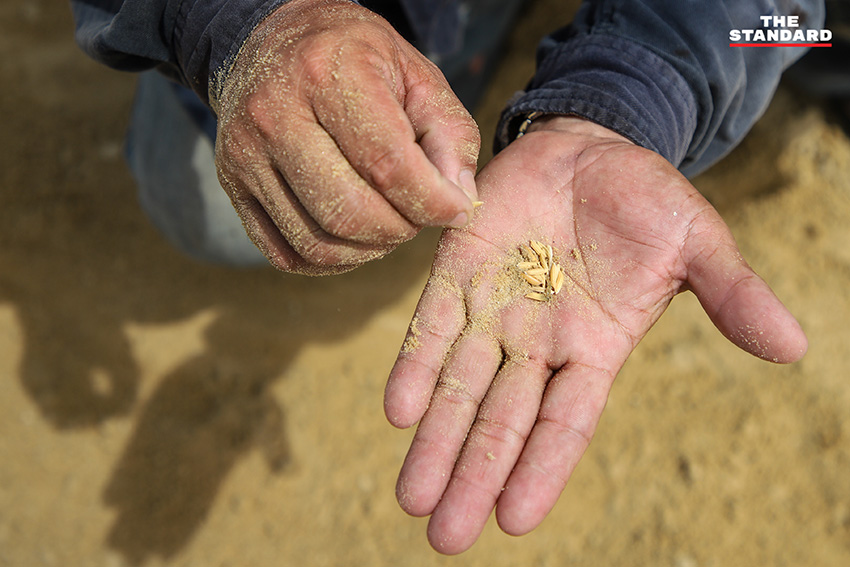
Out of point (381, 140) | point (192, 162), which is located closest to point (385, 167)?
point (381, 140)

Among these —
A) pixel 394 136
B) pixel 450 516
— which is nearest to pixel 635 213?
pixel 394 136

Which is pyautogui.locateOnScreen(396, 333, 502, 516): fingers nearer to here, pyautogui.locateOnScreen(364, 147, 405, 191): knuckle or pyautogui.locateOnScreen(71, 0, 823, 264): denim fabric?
pyautogui.locateOnScreen(364, 147, 405, 191): knuckle

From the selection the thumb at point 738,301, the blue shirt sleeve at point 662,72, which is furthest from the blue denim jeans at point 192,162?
the thumb at point 738,301

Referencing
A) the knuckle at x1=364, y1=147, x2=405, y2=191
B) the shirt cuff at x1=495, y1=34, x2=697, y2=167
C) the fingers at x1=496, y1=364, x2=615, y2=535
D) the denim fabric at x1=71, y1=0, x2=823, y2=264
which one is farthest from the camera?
the shirt cuff at x1=495, y1=34, x2=697, y2=167

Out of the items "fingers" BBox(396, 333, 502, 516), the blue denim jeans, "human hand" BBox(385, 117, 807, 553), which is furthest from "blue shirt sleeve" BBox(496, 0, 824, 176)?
the blue denim jeans

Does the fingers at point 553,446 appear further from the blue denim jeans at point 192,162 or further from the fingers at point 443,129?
the blue denim jeans at point 192,162
